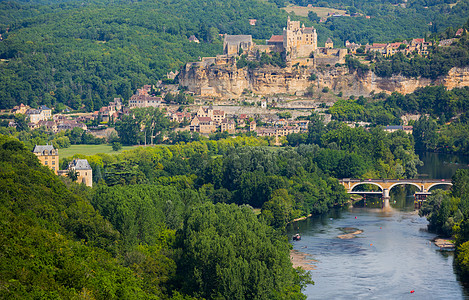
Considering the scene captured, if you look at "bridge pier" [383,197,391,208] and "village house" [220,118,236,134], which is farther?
"village house" [220,118,236,134]

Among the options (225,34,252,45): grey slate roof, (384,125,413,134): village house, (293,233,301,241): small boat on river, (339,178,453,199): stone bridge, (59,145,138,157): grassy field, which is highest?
(225,34,252,45): grey slate roof

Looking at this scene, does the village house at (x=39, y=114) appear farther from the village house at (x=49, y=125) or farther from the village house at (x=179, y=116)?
the village house at (x=179, y=116)

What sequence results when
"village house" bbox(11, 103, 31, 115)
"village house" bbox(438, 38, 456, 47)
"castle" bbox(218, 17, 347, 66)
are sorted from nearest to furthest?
"village house" bbox(11, 103, 31, 115), "castle" bbox(218, 17, 347, 66), "village house" bbox(438, 38, 456, 47)

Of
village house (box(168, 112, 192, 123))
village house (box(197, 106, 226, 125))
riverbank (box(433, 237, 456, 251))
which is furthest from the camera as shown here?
village house (box(197, 106, 226, 125))

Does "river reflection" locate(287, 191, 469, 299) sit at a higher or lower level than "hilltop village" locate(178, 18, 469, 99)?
lower

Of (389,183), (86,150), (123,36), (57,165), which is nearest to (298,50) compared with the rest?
(86,150)

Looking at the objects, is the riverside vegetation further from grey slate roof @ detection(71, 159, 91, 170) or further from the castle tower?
the castle tower

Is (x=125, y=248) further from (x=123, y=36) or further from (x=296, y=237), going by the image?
(x=123, y=36)

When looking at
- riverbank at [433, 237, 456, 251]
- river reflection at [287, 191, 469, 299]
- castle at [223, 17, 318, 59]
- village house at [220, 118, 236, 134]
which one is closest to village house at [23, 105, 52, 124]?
village house at [220, 118, 236, 134]
